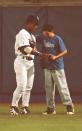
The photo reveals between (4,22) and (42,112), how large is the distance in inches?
222

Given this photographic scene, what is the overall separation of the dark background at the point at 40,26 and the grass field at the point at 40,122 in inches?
190

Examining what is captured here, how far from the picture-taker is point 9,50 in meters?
19.5

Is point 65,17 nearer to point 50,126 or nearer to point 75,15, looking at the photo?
point 75,15

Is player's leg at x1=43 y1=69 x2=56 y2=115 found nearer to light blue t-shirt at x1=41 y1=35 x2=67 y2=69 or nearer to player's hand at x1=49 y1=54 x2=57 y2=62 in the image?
light blue t-shirt at x1=41 y1=35 x2=67 y2=69

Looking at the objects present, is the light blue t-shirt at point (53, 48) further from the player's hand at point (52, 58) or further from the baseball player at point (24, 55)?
the baseball player at point (24, 55)

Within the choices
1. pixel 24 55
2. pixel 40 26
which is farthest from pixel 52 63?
pixel 40 26

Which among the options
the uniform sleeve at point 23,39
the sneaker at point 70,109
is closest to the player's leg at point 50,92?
the sneaker at point 70,109

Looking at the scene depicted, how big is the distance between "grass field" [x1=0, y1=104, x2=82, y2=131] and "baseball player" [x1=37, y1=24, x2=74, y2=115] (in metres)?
0.36

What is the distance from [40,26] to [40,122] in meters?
7.43

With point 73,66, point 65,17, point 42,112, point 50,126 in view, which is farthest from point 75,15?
point 50,126

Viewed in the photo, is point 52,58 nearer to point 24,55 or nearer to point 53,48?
point 53,48

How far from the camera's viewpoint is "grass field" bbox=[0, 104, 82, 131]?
11.3 metres

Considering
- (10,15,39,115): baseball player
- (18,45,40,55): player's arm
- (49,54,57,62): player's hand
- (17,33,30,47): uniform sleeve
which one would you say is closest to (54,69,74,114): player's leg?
(49,54,57,62): player's hand

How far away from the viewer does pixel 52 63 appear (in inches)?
546
